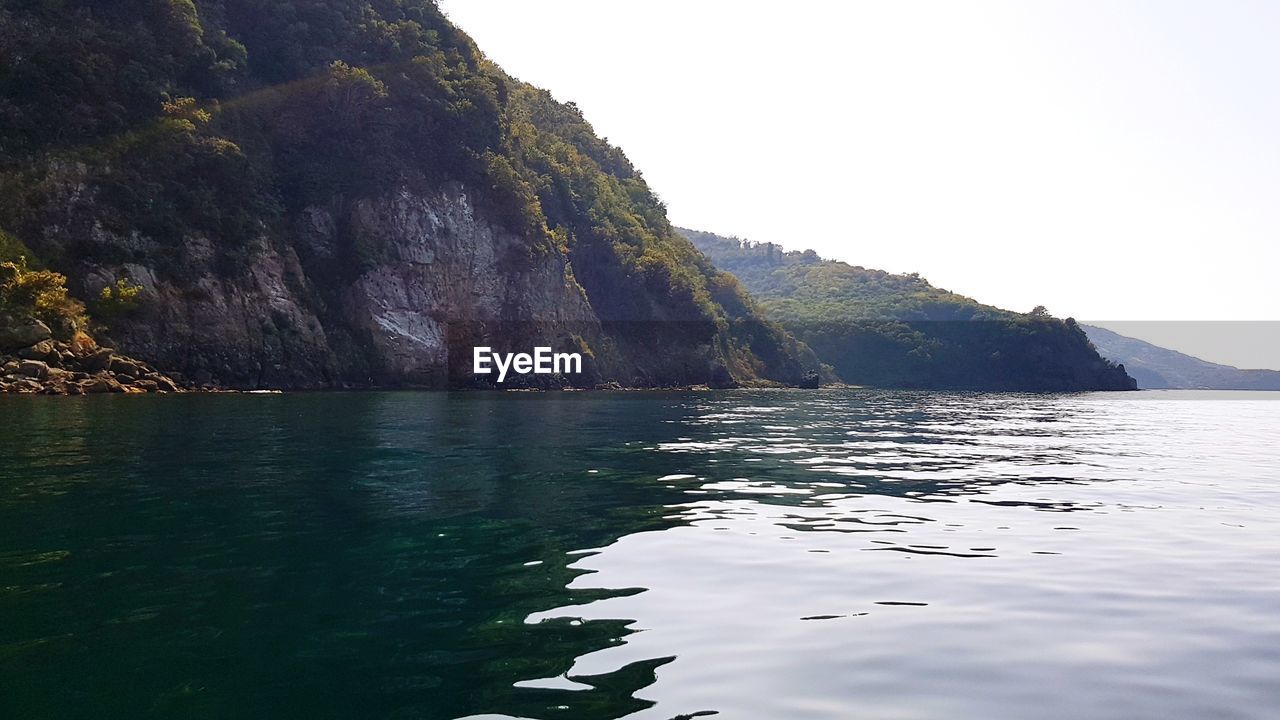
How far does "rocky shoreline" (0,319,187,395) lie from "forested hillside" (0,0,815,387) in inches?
210

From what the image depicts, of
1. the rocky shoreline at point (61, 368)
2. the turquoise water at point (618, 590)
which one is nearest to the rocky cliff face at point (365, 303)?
the rocky shoreline at point (61, 368)

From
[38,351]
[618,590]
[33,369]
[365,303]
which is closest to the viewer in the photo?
[618,590]

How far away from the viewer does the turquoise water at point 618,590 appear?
6309 mm

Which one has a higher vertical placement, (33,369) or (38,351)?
(38,351)

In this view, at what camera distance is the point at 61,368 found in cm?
5625

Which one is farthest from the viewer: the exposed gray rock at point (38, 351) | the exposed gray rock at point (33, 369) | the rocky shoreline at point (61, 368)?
the exposed gray rock at point (38, 351)

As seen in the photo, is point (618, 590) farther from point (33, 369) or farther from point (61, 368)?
point (61, 368)

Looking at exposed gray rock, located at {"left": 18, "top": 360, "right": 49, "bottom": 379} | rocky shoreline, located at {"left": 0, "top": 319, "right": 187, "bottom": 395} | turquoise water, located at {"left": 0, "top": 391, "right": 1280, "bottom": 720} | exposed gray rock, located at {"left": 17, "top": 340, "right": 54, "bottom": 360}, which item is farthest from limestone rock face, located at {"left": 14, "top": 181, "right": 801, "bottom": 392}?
turquoise water, located at {"left": 0, "top": 391, "right": 1280, "bottom": 720}

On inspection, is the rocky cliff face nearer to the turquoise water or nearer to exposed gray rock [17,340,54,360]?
exposed gray rock [17,340,54,360]

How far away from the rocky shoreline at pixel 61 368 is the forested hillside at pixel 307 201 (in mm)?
5335

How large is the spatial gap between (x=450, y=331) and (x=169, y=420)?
66.6 meters

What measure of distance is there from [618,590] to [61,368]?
2376 inches

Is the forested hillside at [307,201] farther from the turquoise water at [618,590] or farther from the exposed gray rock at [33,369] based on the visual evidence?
the turquoise water at [618,590]

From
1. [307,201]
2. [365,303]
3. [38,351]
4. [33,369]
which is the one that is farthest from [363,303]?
[33,369]
